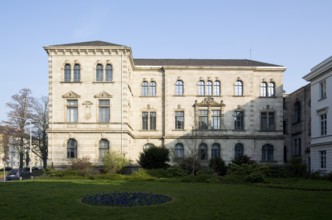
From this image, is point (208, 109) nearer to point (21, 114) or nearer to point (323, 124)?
point (323, 124)

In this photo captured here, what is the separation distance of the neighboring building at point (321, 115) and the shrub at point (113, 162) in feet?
74.1

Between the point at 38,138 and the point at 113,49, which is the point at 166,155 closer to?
the point at 113,49

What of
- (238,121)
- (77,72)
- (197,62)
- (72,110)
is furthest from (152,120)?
(77,72)

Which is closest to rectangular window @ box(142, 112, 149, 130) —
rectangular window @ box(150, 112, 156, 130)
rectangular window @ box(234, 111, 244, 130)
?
rectangular window @ box(150, 112, 156, 130)

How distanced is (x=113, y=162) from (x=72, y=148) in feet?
21.0

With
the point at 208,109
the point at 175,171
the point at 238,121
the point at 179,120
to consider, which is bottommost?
the point at 175,171

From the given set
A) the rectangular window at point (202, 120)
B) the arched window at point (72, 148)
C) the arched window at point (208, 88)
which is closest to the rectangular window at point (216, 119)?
the rectangular window at point (202, 120)

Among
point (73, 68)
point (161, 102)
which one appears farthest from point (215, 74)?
point (73, 68)

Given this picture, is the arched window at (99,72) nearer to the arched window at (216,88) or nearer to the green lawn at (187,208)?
A: the arched window at (216,88)

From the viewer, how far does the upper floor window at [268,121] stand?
5125 centimetres

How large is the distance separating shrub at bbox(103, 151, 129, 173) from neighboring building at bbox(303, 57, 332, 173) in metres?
22.6

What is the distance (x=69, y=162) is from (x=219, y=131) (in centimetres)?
2073

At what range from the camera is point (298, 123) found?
2076 inches

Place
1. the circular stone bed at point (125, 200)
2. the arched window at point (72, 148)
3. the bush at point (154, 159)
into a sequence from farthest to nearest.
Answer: the arched window at point (72, 148)
the bush at point (154, 159)
the circular stone bed at point (125, 200)
